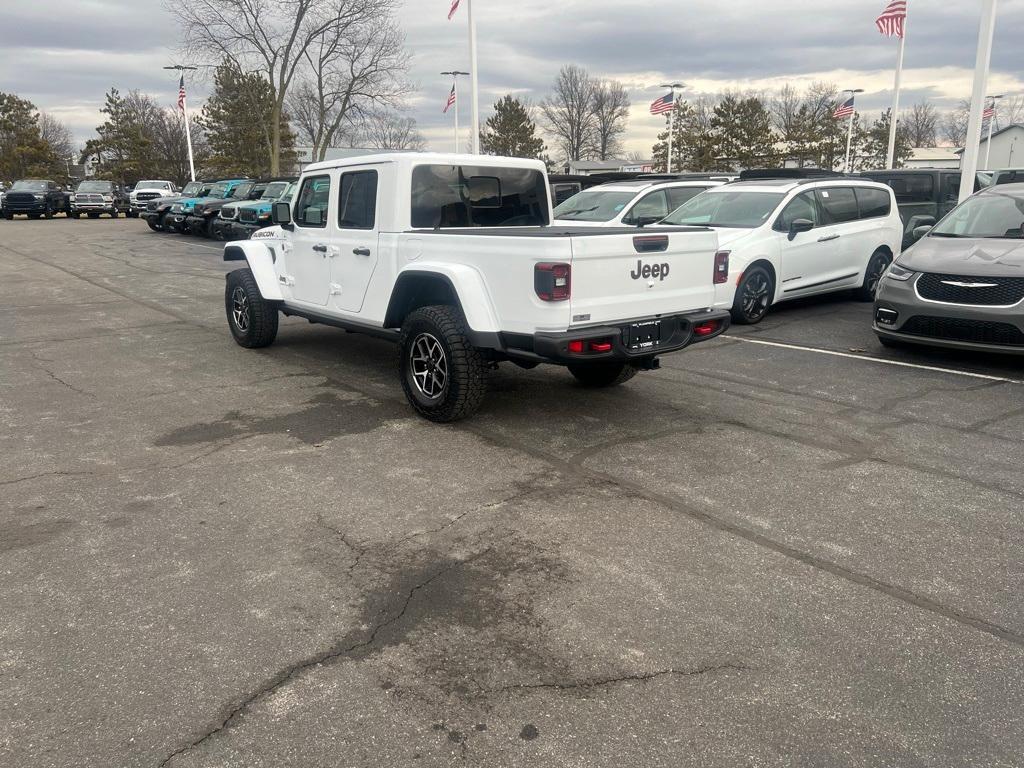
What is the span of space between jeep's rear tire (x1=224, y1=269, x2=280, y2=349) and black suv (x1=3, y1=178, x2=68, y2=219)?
119 feet

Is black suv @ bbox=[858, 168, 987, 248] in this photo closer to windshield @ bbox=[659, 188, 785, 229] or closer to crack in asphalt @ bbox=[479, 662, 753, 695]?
windshield @ bbox=[659, 188, 785, 229]

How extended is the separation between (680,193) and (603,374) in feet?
24.6

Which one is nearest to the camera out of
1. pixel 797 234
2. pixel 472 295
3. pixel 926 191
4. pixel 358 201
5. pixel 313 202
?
pixel 472 295

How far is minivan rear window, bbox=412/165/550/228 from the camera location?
20.4 feet

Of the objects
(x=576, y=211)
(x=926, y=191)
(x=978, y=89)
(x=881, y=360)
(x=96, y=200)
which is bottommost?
(x=881, y=360)

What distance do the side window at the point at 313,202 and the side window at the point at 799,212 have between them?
19.1 ft

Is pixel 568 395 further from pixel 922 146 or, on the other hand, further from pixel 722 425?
pixel 922 146

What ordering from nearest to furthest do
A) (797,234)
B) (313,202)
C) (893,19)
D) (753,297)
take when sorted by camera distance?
(313,202) < (753,297) < (797,234) < (893,19)

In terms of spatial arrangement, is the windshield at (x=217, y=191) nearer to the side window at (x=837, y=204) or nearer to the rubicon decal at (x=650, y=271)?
the side window at (x=837, y=204)

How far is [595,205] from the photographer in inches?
517

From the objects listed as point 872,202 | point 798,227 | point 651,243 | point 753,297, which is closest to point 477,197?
point 651,243

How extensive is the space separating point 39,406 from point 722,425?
17.8ft

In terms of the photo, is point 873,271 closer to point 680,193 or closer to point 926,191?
point 680,193

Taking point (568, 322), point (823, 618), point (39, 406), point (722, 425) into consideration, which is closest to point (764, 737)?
point (823, 618)
